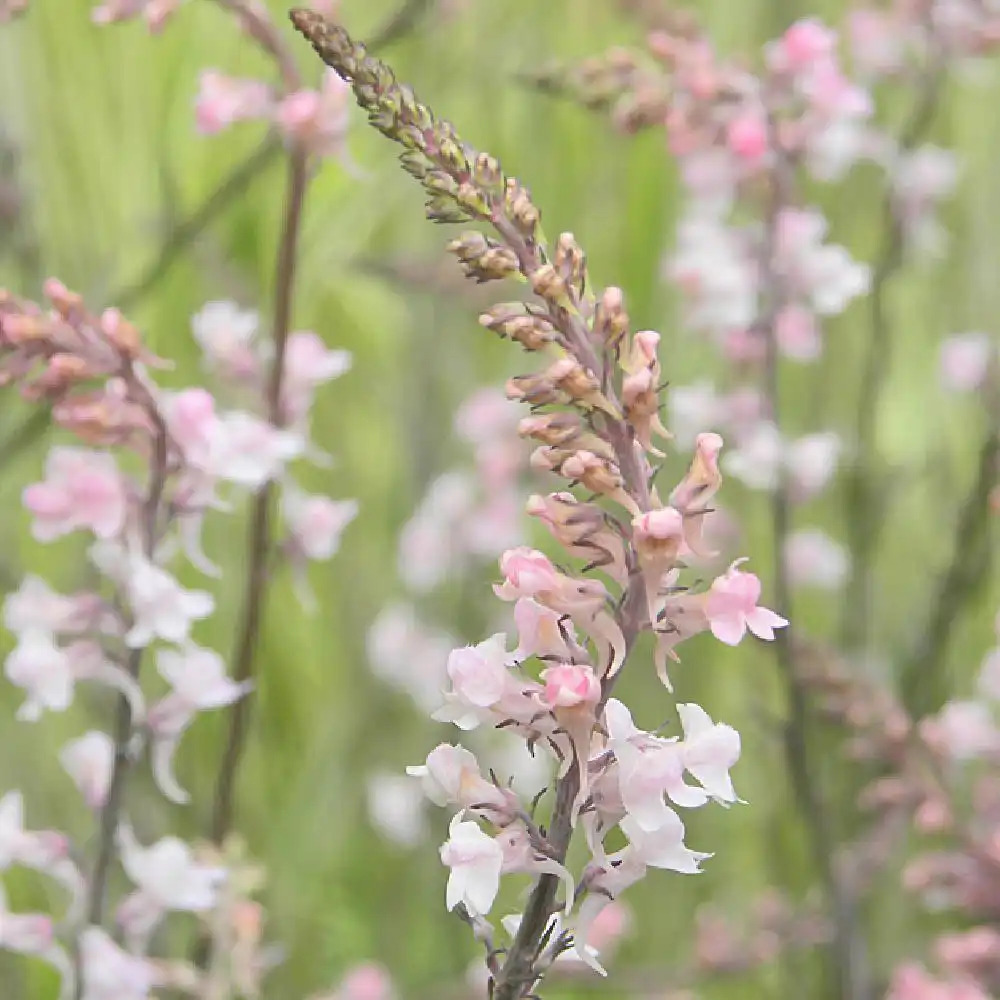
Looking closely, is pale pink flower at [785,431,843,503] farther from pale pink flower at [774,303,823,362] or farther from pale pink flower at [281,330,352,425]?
pale pink flower at [281,330,352,425]

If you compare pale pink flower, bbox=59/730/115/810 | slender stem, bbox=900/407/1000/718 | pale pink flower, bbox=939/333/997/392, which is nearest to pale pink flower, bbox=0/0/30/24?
pale pink flower, bbox=59/730/115/810

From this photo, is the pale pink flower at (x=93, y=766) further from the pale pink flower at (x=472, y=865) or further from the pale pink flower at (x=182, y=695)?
the pale pink flower at (x=472, y=865)

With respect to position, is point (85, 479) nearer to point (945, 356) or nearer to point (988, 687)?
point (988, 687)

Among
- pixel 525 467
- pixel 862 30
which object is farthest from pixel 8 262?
pixel 862 30

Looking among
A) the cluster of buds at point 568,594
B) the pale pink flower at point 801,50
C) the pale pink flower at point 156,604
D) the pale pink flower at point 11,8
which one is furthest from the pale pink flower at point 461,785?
the pale pink flower at point 801,50

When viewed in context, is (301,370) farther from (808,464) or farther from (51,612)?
(808,464)

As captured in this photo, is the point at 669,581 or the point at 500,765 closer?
the point at 669,581
